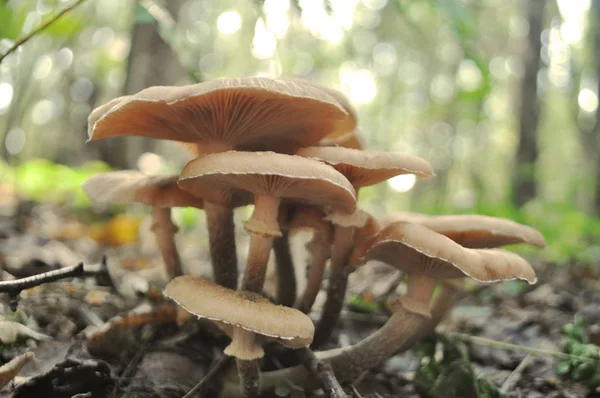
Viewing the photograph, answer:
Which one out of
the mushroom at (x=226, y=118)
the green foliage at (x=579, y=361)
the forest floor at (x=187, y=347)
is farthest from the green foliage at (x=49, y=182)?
the green foliage at (x=579, y=361)

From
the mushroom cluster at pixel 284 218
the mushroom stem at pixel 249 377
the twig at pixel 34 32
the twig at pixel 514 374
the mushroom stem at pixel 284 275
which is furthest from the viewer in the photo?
the mushroom stem at pixel 284 275

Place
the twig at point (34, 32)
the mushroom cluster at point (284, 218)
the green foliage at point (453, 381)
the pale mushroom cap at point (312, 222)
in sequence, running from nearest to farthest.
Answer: the mushroom cluster at point (284, 218)
the twig at point (34, 32)
the green foliage at point (453, 381)
the pale mushroom cap at point (312, 222)

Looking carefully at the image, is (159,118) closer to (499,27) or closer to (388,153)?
(388,153)

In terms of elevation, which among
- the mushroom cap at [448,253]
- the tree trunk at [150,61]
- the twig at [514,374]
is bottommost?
the twig at [514,374]

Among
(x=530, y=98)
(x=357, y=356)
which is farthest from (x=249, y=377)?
(x=530, y=98)

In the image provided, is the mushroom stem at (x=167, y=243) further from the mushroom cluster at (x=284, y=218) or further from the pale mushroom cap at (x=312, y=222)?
the pale mushroom cap at (x=312, y=222)
